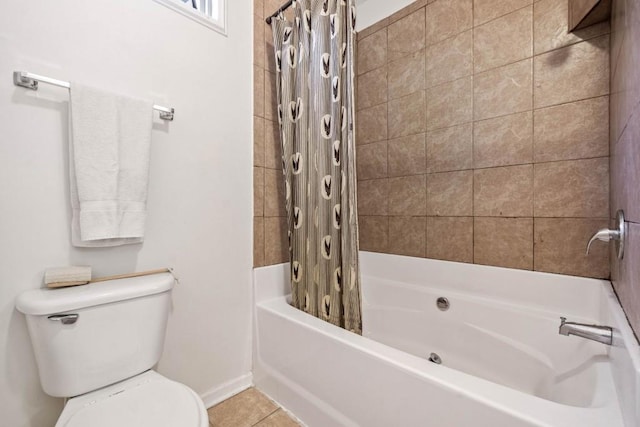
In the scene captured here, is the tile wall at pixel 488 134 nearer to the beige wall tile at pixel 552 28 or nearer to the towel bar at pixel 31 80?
the beige wall tile at pixel 552 28

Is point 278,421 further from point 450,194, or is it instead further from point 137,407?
point 450,194

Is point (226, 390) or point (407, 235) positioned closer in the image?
point (226, 390)

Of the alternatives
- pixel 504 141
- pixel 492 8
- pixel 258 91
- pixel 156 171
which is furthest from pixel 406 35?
pixel 156 171

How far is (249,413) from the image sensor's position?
4.82 ft

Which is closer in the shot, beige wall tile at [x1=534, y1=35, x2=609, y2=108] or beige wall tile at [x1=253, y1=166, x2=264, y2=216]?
beige wall tile at [x1=534, y1=35, x2=609, y2=108]

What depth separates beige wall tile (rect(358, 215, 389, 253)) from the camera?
215 cm

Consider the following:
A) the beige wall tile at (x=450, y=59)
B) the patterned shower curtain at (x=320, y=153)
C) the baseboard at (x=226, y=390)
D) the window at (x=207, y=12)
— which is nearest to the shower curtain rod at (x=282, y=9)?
the patterned shower curtain at (x=320, y=153)

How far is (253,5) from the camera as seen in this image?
165 centimetres

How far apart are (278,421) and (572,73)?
2212mm

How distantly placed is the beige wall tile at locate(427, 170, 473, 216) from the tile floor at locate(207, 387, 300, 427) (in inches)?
56.6

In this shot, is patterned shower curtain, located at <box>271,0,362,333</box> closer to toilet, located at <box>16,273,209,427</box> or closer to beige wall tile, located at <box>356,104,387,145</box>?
toilet, located at <box>16,273,209,427</box>

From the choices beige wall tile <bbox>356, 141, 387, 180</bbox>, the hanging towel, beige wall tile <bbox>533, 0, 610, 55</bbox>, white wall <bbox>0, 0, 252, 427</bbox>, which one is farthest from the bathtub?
beige wall tile <bbox>533, 0, 610, 55</bbox>

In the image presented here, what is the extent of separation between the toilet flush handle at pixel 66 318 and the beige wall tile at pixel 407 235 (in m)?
1.75

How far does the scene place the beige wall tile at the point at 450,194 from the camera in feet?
5.72
